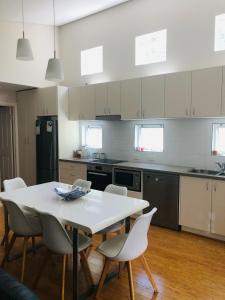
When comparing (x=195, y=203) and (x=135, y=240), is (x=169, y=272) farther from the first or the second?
(x=195, y=203)

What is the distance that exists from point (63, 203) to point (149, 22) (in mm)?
3413

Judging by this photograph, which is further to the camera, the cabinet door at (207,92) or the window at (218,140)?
the window at (218,140)

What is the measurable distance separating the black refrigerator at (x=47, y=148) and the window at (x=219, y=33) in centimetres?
304

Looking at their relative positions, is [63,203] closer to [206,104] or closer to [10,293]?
[10,293]

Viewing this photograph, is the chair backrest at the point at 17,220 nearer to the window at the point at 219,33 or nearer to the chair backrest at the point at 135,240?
the chair backrest at the point at 135,240

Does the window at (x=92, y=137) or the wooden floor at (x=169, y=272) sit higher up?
the window at (x=92, y=137)

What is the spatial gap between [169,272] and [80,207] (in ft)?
3.91

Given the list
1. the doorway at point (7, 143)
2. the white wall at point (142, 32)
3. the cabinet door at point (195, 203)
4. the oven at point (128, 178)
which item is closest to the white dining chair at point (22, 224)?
the oven at point (128, 178)

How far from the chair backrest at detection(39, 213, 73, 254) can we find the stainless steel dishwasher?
1963 millimetres

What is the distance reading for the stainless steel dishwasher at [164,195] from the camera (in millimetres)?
3676

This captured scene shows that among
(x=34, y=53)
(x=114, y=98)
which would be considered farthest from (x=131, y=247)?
(x=34, y=53)

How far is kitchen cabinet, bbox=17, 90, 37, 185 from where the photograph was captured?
17.9 ft

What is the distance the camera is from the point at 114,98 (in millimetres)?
4441

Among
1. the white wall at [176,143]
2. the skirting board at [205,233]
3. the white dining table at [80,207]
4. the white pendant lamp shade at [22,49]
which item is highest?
the white pendant lamp shade at [22,49]
